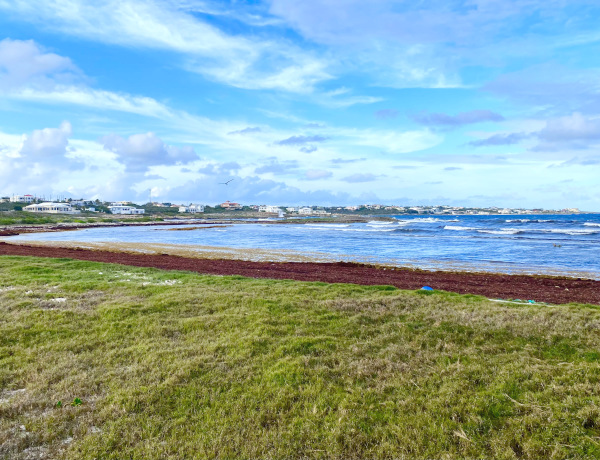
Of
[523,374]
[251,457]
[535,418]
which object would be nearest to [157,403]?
[251,457]

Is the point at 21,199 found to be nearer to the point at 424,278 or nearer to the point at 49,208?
the point at 49,208

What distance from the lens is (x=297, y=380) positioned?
598 cm

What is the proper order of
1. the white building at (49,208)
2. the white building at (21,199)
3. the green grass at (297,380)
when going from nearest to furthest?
the green grass at (297,380)
the white building at (49,208)
the white building at (21,199)

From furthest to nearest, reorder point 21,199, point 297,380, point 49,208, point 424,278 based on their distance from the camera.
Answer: point 21,199 < point 49,208 < point 424,278 < point 297,380

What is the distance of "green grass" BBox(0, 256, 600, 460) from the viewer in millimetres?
4500

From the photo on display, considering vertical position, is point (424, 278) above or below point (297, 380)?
below

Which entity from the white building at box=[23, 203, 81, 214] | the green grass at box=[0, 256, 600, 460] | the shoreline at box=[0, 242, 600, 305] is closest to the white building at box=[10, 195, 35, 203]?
the white building at box=[23, 203, 81, 214]

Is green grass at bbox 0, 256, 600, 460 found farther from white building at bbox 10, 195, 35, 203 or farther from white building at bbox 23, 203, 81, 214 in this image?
white building at bbox 10, 195, 35, 203

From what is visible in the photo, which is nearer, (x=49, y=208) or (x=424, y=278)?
(x=424, y=278)

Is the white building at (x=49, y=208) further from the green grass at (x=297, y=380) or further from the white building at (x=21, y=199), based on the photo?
the green grass at (x=297, y=380)

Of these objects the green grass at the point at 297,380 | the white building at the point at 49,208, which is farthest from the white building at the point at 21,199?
the green grass at the point at 297,380

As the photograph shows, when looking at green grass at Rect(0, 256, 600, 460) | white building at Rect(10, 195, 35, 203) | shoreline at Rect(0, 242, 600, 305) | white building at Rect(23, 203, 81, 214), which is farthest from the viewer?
white building at Rect(10, 195, 35, 203)

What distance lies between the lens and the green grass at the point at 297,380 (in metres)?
4.50

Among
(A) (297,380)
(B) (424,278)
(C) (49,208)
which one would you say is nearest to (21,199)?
(C) (49,208)
